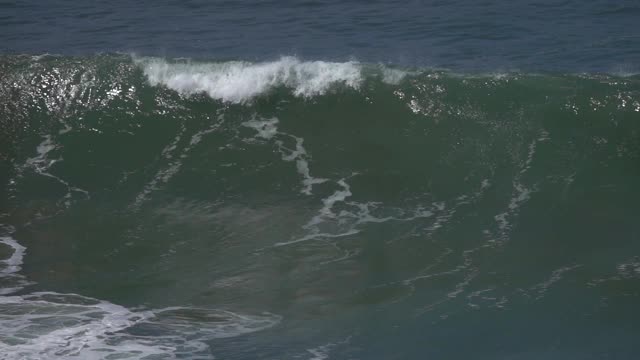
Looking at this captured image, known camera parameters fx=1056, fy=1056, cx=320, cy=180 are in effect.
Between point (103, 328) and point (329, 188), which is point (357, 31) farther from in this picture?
point (103, 328)

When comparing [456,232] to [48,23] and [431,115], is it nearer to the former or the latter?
[431,115]

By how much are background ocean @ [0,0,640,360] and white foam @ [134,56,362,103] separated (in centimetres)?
3

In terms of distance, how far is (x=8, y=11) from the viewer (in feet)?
59.2

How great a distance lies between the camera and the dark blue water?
45.8 feet

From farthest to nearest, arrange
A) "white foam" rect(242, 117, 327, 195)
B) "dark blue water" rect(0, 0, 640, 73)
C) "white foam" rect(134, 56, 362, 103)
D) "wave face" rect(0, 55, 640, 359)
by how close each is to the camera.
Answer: "dark blue water" rect(0, 0, 640, 73) < "white foam" rect(134, 56, 362, 103) < "white foam" rect(242, 117, 327, 195) < "wave face" rect(0, 55, 640, 359)

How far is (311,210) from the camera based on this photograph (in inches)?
436

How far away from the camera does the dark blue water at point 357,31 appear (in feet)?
45.8

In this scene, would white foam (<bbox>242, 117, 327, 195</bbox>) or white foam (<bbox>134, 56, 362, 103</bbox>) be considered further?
white foam (<bbox>134, 56, 362, 103</bbox>)

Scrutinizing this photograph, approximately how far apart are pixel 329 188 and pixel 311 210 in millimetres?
523

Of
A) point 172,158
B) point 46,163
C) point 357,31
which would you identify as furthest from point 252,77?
point 357,31

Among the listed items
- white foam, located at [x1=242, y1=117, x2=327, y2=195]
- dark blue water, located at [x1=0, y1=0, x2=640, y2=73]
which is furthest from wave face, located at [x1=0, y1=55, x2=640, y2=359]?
dark blue water, located at [x1=0, y1=0, x2=640, y2=73]

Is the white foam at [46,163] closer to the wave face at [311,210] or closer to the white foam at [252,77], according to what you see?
the wave face at [311,210]

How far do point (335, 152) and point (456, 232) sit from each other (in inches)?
87.4

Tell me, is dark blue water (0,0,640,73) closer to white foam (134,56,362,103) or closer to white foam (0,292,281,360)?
white foam (134,56,362,103)
